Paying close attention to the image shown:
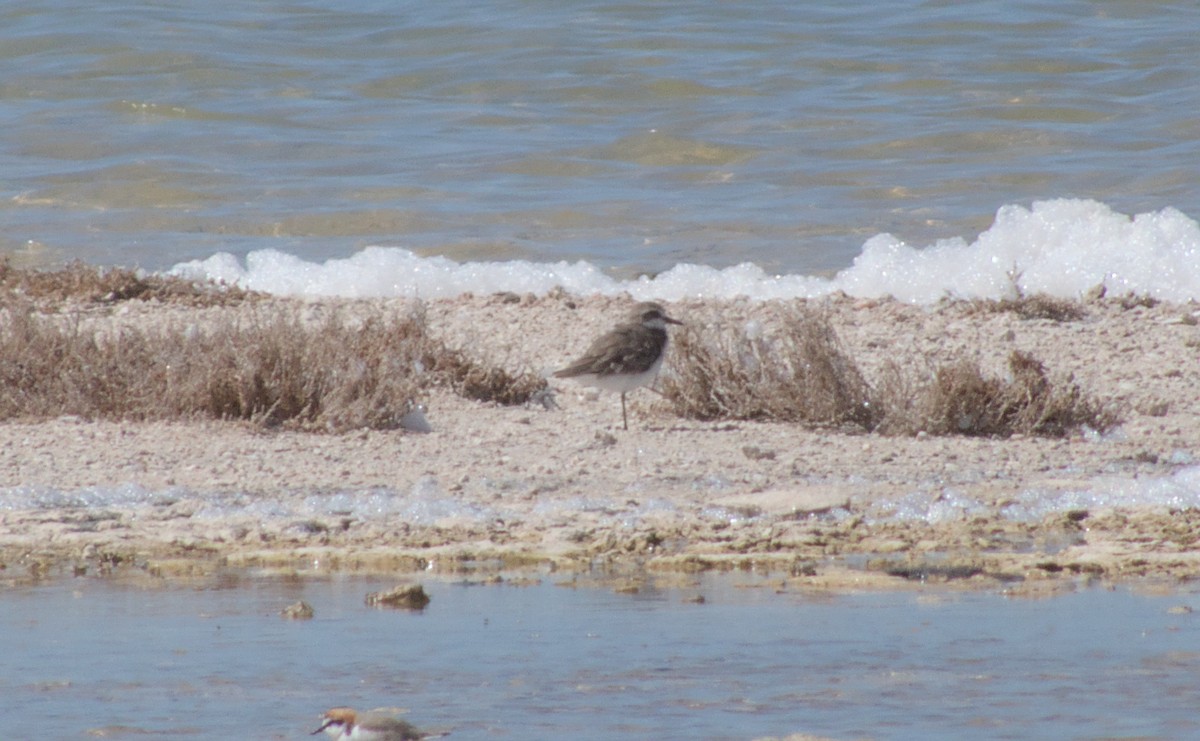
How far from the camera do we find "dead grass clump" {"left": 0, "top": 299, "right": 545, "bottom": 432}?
850 centimetres

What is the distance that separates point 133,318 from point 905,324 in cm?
484

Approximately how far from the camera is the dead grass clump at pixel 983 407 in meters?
8.64

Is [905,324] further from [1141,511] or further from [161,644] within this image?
[161,644]

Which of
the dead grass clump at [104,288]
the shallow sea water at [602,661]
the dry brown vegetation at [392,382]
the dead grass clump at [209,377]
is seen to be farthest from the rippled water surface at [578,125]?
the shallow sea water at [602,661]

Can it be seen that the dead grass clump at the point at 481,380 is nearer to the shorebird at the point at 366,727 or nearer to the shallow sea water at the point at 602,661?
the shallow sea water at the point at 602,661

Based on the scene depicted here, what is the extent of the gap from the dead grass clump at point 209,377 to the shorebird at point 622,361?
89 centimetres

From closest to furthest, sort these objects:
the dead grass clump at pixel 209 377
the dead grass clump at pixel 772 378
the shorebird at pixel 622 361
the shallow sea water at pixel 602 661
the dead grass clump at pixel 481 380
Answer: the shallow sea water at pixel 602 661, the dead grass clump at pixel 209 377, the dead grass clump at pixel 772 378, the shorebird at pixel 622 361, the dead grass clump at pixel 481 380

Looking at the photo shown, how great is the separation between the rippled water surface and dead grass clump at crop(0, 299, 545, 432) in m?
5.91

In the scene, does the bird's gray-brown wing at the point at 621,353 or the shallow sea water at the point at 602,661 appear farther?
the bird's gray-brown wing at the point at 621,353

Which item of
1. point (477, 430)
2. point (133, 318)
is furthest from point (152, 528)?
point (133, 318)

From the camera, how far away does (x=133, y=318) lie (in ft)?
37.1

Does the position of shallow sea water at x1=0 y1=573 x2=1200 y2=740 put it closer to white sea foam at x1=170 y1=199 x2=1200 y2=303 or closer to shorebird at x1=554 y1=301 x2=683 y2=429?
shorebird at x1=554 y1=301 x2=683 y2=429

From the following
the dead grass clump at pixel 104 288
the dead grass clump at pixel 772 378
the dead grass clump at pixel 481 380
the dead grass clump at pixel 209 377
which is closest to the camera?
the dead grass clump at pixel 209 377

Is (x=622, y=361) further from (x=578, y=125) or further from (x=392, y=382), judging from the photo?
(x=578, y=125)
